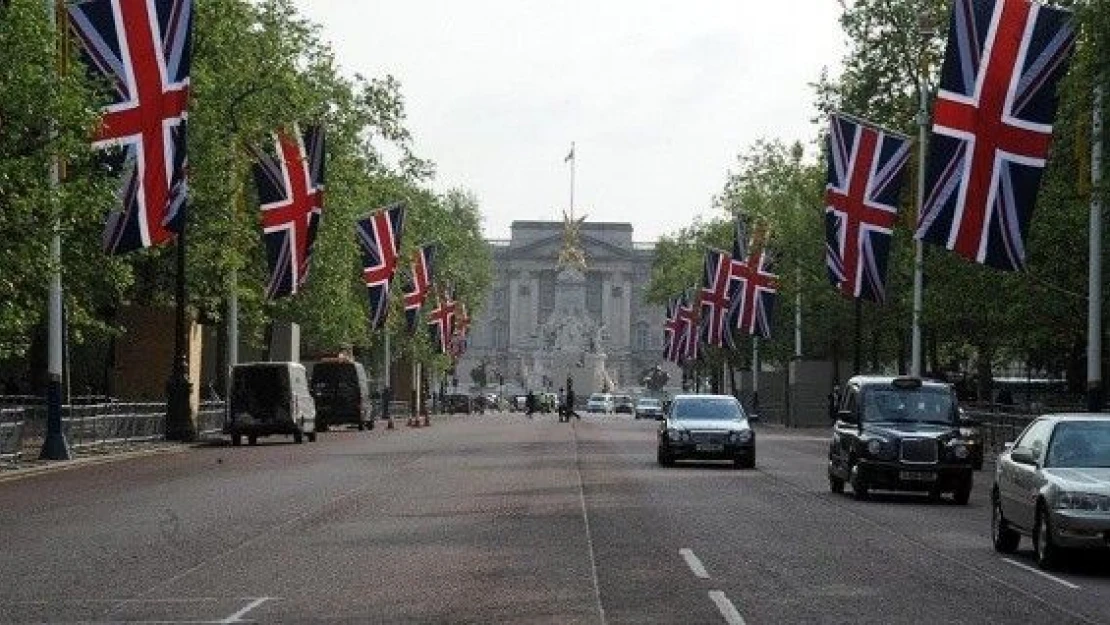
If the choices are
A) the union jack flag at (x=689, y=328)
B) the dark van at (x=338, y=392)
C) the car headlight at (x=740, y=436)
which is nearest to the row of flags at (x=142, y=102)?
the car headlight at (x=740, y=436)

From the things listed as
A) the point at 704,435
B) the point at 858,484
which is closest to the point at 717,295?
the point at 704,435

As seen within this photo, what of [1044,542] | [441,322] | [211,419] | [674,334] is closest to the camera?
[1044,542]

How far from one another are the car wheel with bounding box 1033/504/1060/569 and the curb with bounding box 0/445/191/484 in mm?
21260

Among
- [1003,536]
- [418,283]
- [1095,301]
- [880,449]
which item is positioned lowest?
[1003,536]

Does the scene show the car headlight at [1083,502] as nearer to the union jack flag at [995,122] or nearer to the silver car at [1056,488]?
the silver car at [1056,488]

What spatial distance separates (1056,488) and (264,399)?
42.0 metres

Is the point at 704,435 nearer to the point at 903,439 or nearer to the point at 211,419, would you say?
the point at 903,439

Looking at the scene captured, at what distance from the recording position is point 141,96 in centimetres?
4350

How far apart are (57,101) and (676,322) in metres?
94.6

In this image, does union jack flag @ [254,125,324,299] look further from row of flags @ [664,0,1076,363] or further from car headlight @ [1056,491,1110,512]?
car headlight @ [1056,491,1110,512]

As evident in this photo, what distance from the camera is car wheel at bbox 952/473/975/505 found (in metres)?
34.2

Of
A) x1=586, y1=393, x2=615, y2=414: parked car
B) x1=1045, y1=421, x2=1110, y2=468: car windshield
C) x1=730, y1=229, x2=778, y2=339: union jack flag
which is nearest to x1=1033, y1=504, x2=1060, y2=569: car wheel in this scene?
x1=1045, y1=421, x2=1110, y2=468: car windshield

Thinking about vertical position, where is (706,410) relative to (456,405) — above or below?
below

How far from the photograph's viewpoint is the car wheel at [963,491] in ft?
112
